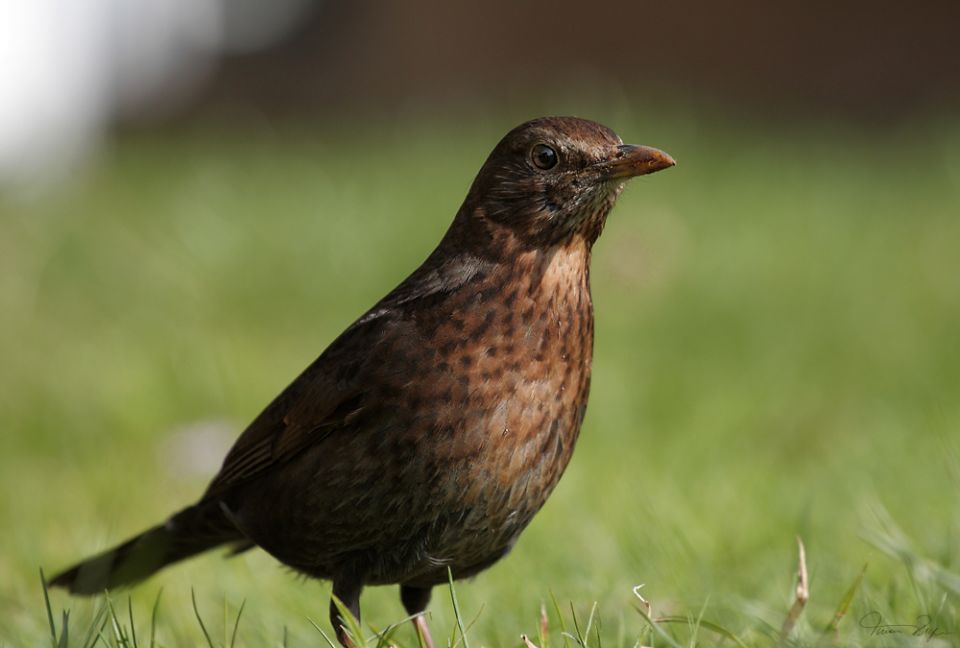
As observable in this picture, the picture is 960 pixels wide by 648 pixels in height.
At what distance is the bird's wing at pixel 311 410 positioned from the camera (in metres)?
3.41

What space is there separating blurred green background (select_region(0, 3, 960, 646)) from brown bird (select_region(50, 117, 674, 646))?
0.30m

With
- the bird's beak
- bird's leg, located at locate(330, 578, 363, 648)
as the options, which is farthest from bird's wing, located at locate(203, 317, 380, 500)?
the bird's beak

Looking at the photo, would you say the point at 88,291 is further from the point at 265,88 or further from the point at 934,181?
the point at 265,88

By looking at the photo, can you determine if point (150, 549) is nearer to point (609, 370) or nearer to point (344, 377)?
point (344, 377)

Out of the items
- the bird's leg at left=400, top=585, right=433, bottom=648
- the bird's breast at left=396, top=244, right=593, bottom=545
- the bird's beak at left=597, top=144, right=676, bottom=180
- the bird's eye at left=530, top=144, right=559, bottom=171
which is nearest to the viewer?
the bird's breast at left=396, top=244, right=593, bottom=545

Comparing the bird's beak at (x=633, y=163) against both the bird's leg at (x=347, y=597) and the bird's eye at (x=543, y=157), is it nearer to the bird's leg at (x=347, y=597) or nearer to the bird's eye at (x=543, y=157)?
the bird's eye at (x=543, y=157)

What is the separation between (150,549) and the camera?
3.95 meters

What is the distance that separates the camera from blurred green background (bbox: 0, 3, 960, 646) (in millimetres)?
3996

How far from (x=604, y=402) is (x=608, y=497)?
49.4 inches

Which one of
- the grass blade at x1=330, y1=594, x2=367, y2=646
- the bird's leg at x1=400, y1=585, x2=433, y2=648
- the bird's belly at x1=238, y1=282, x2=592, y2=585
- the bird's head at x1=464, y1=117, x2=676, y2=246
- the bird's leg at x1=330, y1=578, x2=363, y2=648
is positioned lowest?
the bird's leg at x1=400, y1=585, x2=433, y2=648

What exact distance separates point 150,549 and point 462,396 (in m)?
1.26

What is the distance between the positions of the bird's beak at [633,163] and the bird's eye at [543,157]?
119 mm

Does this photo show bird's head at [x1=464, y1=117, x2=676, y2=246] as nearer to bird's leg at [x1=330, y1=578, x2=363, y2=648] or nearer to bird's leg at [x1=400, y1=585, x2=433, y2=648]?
bird's leg at [x1=330, y1=578, x2=363, y2=648]

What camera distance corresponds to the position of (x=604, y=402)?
6246 millimetres
